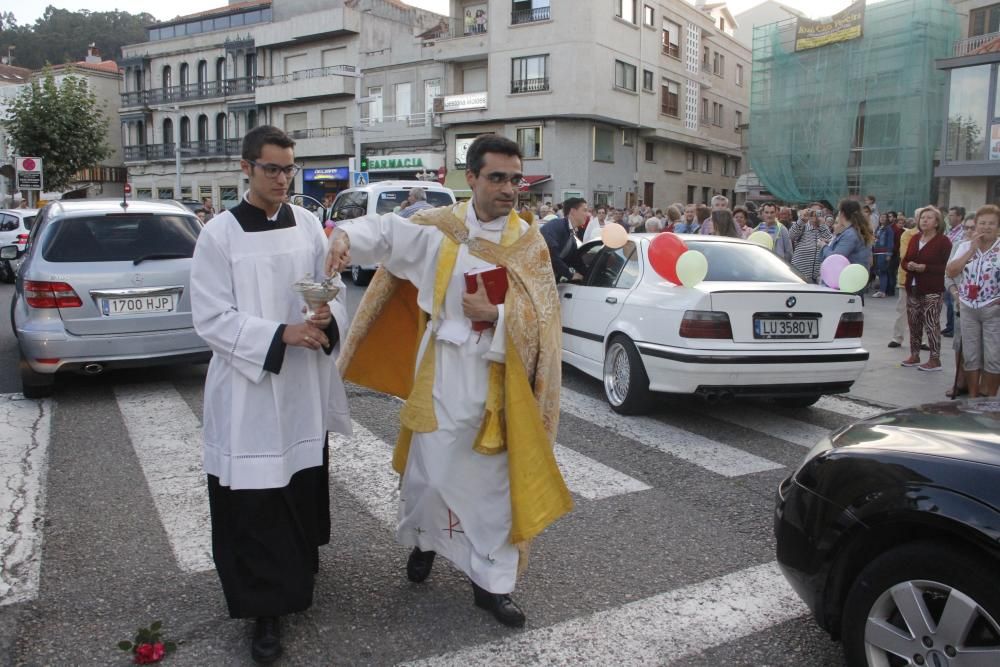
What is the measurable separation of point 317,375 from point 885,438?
202cm

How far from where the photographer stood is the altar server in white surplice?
9.62ft

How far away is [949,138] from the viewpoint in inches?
954

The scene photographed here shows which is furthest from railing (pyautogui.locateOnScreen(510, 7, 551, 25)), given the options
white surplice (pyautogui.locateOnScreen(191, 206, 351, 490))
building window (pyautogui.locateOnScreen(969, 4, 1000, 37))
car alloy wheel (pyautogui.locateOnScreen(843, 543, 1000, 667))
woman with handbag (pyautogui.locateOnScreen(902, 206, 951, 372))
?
car alloy wheel (pyautogui.locateOnScreen(843, 543, 1000, 667))

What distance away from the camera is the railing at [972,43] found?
25.0 metres

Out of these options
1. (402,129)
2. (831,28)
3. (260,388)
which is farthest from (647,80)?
(260,388)

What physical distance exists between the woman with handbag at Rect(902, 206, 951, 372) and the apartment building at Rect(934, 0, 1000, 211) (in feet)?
54.2

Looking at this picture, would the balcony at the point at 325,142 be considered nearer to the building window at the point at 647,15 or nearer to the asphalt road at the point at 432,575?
the building window at the point at 647,15

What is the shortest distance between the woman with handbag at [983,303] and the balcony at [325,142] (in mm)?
37244

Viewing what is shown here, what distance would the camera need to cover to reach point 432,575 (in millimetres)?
3723

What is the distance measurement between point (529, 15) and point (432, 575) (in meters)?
34.5

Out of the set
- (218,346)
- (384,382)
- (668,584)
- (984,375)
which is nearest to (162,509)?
(384,382)

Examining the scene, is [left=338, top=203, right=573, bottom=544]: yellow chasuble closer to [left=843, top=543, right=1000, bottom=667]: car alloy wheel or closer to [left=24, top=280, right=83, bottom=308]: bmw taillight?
[left=843, top=543, right=1000, bottom=667]: car alloy wheel

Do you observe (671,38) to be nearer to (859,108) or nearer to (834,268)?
(859,108)

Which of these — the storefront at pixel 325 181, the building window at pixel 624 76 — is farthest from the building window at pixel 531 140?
the storefront at pixel 325 181
